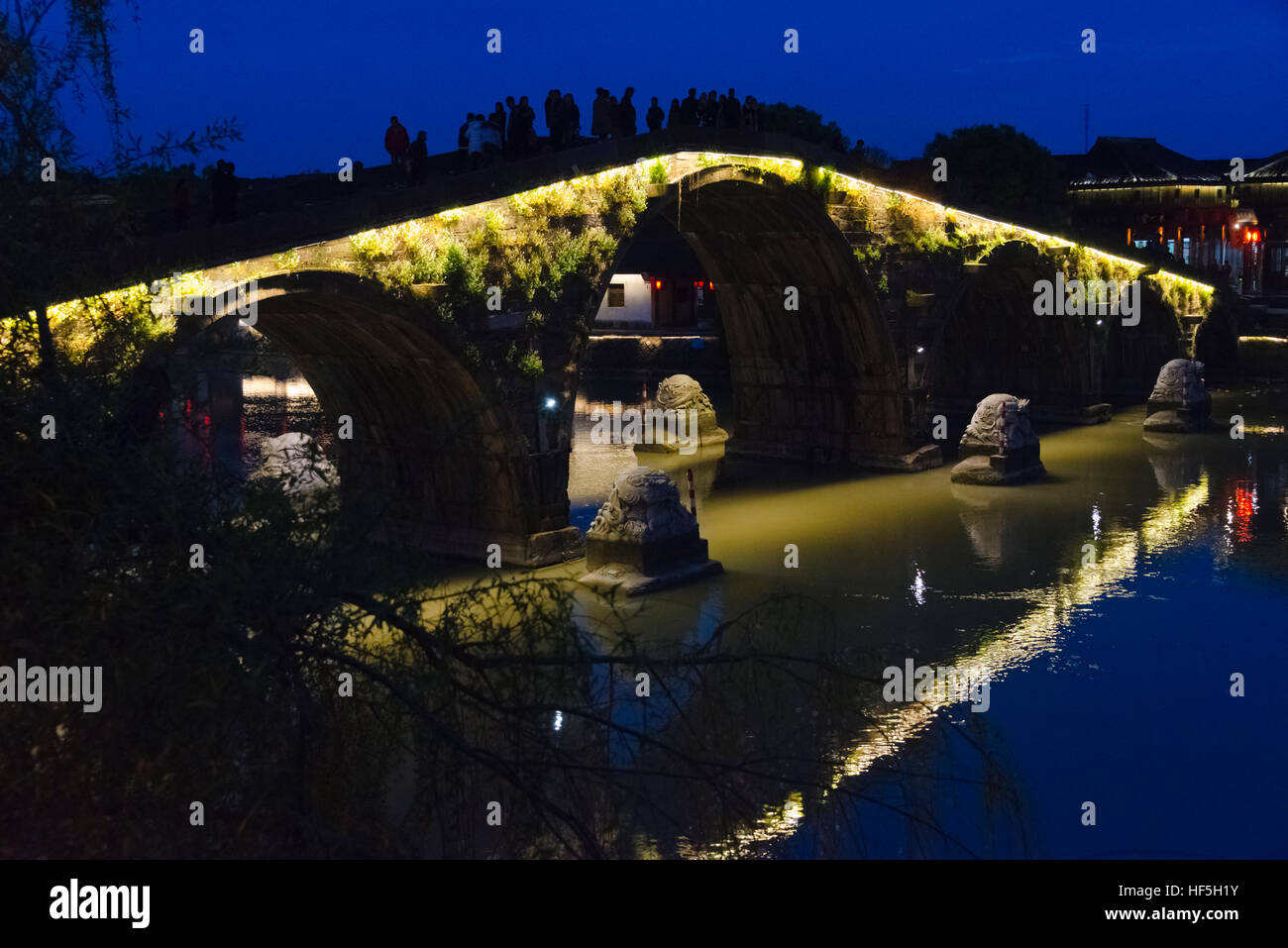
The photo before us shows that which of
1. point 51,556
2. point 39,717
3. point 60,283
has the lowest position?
point 39,717

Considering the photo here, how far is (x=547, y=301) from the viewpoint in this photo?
20391mm

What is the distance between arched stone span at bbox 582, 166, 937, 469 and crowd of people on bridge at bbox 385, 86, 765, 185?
5.33 feet

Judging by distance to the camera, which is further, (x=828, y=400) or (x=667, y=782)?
(x=828, y=400)

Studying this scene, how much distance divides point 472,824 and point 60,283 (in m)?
3.83

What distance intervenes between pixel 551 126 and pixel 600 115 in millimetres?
1642

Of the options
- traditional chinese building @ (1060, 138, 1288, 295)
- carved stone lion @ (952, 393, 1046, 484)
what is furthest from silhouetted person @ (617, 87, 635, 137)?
traditional chinese building @ (1060, 138, 1288, 295)

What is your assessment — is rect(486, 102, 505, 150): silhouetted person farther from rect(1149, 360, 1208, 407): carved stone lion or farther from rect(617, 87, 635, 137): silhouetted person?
rect(1149, 360, 1208, 407): carved stone lion

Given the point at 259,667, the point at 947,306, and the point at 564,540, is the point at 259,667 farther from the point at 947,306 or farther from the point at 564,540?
the point at 947,306

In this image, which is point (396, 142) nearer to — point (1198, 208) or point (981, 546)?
point (981, 546)

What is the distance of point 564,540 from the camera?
20.3 meters

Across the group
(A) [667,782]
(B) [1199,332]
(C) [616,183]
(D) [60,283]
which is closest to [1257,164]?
(B) [1199,332]

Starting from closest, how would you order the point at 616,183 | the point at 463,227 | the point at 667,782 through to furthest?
1. the point at 667,782
2. the point at 463,227
3. the point at 616,183

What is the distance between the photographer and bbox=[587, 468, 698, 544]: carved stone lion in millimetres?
18703

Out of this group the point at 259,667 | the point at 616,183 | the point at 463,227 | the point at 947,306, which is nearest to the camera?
the point at 259,667
